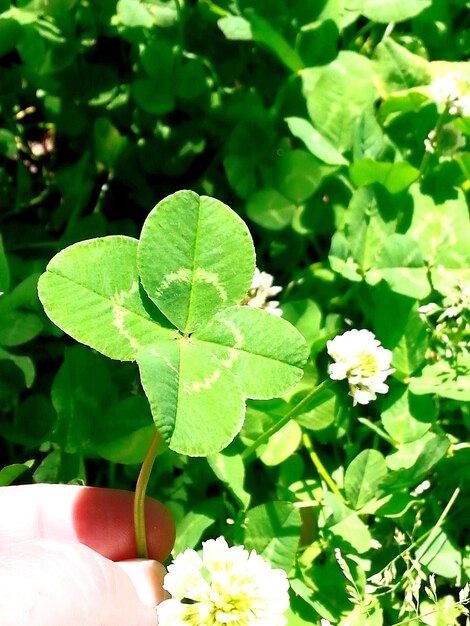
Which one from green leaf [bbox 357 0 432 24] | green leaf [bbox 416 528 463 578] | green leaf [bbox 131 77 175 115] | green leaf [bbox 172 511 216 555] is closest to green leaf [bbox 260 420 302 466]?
green leaf [bbox 172 511 216 555]

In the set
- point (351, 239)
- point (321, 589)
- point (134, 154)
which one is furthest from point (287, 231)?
point (321, 589)

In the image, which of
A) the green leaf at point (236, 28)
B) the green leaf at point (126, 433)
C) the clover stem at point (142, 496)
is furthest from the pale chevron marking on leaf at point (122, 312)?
the green leaf at point (236, 28)

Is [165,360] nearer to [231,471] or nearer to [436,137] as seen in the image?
[231,471]

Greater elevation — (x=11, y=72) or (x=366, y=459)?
(x=11, y=72)

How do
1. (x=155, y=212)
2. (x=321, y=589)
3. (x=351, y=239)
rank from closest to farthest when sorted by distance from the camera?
(x=155, y=212), (x=321, y=589), (x=351, y=239)

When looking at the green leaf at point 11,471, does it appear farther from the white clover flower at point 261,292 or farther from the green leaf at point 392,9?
the green leaf at point 392,9

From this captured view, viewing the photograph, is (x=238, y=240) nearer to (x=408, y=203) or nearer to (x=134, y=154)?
(x=408, y=203)

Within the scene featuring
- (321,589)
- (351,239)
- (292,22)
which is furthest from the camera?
(292,22)
